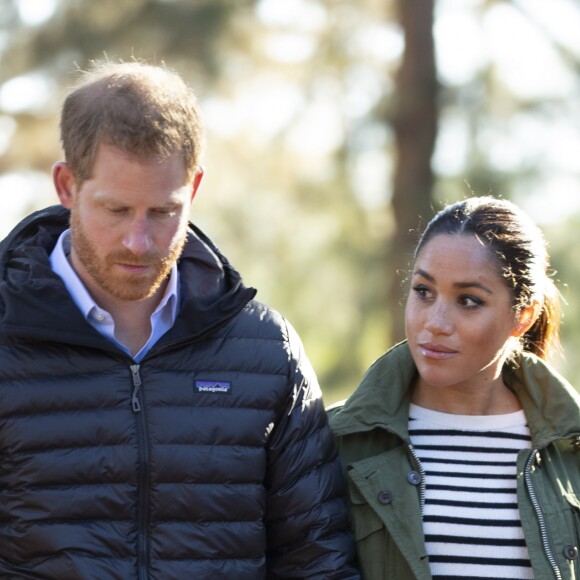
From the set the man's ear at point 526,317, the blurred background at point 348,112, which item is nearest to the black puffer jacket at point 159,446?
the man's ear at point 526,317

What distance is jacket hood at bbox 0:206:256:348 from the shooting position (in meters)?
2.91

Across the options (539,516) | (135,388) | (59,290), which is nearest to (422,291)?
(539,516)

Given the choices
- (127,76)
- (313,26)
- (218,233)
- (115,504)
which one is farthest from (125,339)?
(218,233)

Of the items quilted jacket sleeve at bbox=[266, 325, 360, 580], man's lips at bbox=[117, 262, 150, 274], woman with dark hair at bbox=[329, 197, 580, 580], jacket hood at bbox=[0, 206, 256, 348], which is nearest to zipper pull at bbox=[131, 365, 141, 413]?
jacket hood at bbox=[0, 206, 256, 348]

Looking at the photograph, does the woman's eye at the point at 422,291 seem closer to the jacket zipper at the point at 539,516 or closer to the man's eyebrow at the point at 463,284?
the man's eyebrow at the point at 463,284

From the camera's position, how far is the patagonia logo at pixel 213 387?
304cm

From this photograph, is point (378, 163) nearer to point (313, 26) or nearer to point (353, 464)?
point (313, 26)

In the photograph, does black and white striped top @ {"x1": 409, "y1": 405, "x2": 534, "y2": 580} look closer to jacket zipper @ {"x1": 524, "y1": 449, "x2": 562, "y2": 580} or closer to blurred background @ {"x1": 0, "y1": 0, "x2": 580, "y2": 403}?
jacket zipper @ {"x1": 524, "y1": 449, "x2": 562, "y2": 580}

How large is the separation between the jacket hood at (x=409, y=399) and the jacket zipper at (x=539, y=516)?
7cm

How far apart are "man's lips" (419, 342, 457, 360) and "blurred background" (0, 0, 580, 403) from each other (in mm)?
4536

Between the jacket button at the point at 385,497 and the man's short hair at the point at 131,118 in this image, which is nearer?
the man's short hair at the point at 131,118

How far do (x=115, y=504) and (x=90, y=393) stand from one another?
0.27 metres

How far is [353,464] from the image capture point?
333 centimetres

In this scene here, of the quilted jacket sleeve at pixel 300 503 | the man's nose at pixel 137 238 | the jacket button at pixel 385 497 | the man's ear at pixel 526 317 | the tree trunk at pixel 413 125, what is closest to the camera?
the man's nose at pixel 137 238
